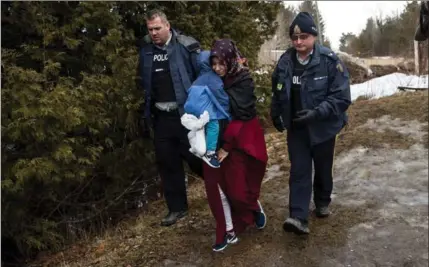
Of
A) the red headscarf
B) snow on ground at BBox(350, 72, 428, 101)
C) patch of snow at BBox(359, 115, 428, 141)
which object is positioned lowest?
patch of snow at BBox(359, 115, 428, 141)

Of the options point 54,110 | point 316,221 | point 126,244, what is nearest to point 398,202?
point 316,221

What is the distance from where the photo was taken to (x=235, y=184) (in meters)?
3.50

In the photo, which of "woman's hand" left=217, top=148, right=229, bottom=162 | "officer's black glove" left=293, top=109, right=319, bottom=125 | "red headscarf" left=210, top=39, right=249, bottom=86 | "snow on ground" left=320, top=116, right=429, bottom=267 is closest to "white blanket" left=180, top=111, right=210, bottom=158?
"woman's hand" left=217, top=148, right=229, bottom=162

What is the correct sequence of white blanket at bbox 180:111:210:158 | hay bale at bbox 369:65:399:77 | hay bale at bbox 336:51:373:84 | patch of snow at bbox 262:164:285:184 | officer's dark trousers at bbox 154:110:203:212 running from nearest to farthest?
white blanket at bbox 180:111:210:158 → officer's dark trousers at bbox 154:110:203:212 → patch of snow at bbox 262:164:285:184 → hay bale at bbox 336:51:373:84 → hay bale at bbox 369:65:399:77

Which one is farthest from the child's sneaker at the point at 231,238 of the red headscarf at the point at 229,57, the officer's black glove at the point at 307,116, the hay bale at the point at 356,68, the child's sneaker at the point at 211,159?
the hay bale at the point at 356,68

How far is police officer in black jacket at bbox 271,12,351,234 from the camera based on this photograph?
3.47 meters

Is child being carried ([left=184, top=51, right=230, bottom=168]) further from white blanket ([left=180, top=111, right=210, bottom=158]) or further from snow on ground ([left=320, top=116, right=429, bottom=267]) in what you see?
snow on ground ([left=320, top=116, right=429, bottom=267])

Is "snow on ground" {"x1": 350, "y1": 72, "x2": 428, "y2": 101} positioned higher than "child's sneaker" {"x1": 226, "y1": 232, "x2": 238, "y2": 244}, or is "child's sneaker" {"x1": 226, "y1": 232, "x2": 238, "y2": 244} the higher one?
"snow on ground" {"x1": 350, "y1": 72, "x2": 428, "y2": 101}

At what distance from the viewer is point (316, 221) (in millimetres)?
4027

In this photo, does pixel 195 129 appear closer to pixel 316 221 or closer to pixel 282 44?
pixel 316 221

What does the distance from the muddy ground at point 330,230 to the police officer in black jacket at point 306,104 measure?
319 mm

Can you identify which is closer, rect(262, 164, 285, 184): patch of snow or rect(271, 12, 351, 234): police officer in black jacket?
rect(271, 12, 351, 234): police officer in black jacket

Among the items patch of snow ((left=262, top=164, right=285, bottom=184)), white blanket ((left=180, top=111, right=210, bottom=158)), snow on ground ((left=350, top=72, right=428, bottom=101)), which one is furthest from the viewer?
snow on ground ((left=350, top=72, right=428, bottom=101))

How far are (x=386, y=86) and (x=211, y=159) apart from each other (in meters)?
9.34
